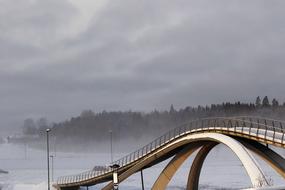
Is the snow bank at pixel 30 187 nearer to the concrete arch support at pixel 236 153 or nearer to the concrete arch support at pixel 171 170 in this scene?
the concrete arch support at pixel 171 170

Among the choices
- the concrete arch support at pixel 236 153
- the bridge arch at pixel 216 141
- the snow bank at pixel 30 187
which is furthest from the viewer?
the snow bank at pixel 30 187

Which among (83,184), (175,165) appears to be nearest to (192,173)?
(175,165)

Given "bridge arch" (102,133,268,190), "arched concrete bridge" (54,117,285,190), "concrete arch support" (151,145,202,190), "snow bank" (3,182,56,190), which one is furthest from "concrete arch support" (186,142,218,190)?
"snow bank" (3,182,56,190)

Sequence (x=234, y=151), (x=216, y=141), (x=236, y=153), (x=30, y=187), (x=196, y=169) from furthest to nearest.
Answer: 1. (x=30, y=187)
2. (x=196, y=169)
3. (x=216, y=141)
4. (x=234, y=151)
5. (x=236, y=153)

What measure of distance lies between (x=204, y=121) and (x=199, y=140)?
3.13 metres

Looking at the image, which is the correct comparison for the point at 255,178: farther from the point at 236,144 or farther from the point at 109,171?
the point at 109,171

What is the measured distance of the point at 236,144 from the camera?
144 feet

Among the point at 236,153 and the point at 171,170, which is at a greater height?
the point at 236,153

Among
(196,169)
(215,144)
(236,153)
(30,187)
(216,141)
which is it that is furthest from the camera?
(30,187)

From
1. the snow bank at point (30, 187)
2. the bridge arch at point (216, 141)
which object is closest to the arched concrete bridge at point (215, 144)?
the bridge arch at point (216, 141)

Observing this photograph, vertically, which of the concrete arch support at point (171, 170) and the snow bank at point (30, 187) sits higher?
the concrete arch support at point (171, 170)

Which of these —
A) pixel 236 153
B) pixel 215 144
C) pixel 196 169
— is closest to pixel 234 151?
pixel 236 153

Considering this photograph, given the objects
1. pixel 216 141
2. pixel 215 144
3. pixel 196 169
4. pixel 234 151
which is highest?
pixel 216 141

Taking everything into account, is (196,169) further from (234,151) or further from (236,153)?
(236,153)
